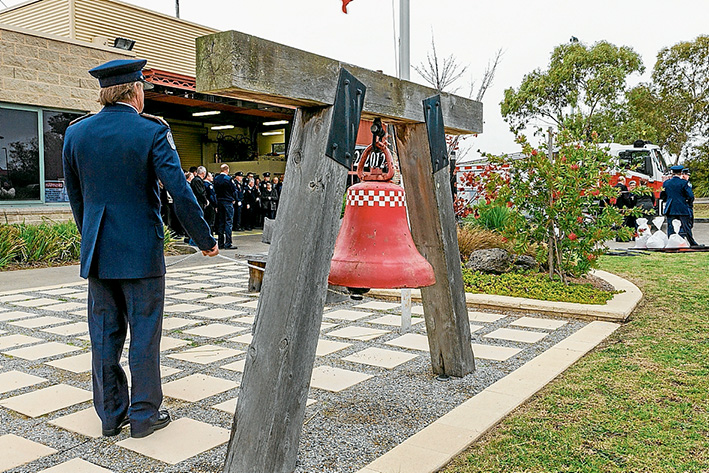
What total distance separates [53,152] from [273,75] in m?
12.0

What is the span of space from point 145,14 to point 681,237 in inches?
638

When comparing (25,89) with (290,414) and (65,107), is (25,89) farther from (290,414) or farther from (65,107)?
(290,414)

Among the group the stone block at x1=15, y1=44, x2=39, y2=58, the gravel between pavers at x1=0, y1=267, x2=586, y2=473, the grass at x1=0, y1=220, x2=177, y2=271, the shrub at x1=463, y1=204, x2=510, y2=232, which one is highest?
the stone block at x1=15, y1=44, x2=39, y2=58

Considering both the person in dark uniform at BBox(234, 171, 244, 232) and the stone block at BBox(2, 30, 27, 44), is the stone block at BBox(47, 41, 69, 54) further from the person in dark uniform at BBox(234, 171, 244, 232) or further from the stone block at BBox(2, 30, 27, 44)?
the person in dark uniform at BBox(234, 171, 244, 232)

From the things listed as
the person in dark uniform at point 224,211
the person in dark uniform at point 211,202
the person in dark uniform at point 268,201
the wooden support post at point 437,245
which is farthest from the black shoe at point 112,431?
the person in dark uniform at point 268,201

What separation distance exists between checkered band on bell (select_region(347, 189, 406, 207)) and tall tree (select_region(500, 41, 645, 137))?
30933mm

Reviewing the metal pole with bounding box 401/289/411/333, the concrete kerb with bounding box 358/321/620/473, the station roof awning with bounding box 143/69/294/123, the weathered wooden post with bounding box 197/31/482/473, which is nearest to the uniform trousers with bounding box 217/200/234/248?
the station roof awning with bounding box 143/69/294/123

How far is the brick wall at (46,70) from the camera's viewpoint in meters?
11.9

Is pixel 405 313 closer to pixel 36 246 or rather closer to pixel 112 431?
pixel 112 431

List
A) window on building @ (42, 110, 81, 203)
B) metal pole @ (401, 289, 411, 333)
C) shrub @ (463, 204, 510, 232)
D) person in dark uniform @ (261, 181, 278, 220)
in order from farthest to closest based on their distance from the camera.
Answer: person in dark uniform @ (261, 181, 278, 220)
window on building @ (42, 110, 81, 203)
shrub @ (463, 204, 510, 232)
metal pole @ (401, 289, 411, 333)

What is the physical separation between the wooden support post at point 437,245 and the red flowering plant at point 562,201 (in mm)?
3090

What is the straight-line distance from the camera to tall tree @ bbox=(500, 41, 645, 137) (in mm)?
32625

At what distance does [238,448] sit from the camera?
2631 mm

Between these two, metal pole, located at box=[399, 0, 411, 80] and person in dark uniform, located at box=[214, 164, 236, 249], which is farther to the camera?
person in dark uniform, located at box=[214, 164, 236, 249]
